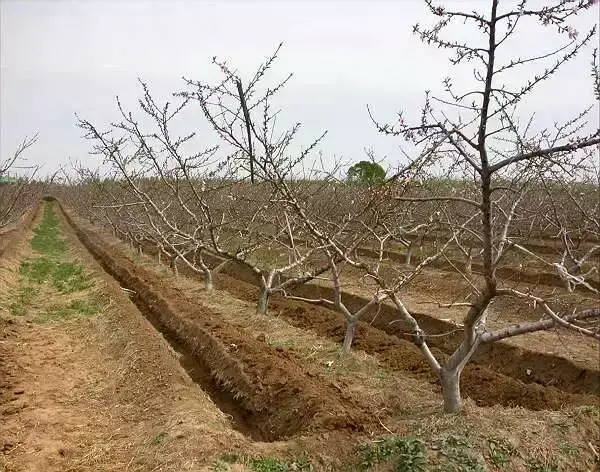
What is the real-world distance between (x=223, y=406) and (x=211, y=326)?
2547mm

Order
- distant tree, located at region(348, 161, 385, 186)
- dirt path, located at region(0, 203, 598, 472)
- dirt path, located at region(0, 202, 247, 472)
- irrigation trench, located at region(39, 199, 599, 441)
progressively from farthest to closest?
distant tree, located at region(348, 161, 385, 186)
irrigation trench, located at region(39, 199, 599, 441)
dirt path, located at region(0, 202, 247, 472)
dirt path, located at region(0, 203, 598, 472)

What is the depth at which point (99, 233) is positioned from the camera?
30.0 metres

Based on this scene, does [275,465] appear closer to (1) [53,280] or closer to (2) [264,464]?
(2) [264,464]

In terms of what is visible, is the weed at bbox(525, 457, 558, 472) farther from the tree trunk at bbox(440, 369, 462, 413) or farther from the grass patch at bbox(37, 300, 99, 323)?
the grass patch at bbox(37, 300, 99, 323)

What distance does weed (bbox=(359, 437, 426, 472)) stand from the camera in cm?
435

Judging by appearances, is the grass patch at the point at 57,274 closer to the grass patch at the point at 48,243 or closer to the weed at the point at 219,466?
the grass patch at the point at 48,243

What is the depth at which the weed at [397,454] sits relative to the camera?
14.3ft

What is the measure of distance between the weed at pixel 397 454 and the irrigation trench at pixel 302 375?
0.41 m

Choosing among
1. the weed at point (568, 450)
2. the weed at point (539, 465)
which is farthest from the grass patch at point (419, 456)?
the weed at point (568, 450)

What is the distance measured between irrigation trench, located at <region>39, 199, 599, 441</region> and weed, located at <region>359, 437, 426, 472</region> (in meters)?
0.41

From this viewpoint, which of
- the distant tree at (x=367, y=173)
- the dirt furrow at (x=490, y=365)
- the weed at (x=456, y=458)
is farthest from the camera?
the distant tree at (x=367, y=173)

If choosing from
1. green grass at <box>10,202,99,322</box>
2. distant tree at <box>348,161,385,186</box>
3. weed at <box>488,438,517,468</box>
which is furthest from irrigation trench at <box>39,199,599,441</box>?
distant tree at <box>348,161,385,186</box>

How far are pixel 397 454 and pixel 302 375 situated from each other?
2320 millimetres

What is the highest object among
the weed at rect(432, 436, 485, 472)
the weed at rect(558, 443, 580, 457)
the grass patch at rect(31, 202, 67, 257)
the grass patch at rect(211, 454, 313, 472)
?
the grass patch at rect(31, 202, 67, 257)
